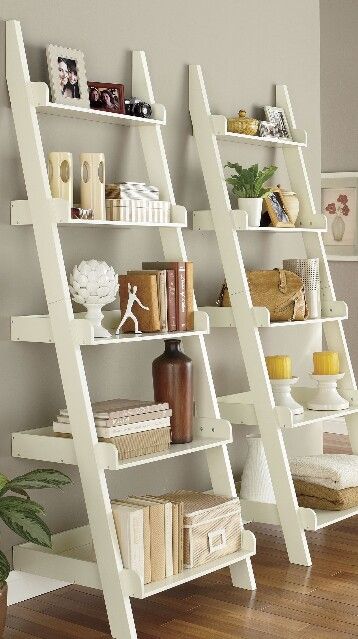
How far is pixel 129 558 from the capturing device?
323cm

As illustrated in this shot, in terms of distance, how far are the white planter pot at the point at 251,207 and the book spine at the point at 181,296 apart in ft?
1.87

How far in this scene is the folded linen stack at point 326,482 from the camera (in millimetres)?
4195

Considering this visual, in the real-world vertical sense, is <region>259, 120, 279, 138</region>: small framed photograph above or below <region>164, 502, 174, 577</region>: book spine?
above

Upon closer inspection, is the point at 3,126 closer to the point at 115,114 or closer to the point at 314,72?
the point at 115,114

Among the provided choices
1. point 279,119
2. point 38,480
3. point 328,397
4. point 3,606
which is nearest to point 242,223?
point 279,119

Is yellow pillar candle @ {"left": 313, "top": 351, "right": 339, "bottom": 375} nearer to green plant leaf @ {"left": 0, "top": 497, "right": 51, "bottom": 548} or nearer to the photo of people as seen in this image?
the photo of people

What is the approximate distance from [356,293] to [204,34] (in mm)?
2638

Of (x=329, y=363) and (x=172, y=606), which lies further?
(x=329, y=363)

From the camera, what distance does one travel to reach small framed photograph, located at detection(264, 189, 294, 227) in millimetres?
4207

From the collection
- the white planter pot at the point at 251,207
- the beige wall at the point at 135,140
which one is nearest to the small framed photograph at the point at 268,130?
the beige wall at the point at 135,140

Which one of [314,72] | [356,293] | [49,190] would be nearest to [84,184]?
[49,190]

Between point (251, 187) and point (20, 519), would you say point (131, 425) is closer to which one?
Answer: point (20, 519)

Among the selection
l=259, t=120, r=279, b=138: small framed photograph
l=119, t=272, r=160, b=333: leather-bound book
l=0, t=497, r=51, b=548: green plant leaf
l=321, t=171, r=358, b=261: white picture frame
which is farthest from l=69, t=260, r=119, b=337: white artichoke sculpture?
l=321, t=171, r=358, b=261: white picture frame

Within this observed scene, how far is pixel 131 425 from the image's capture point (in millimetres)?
3387
